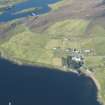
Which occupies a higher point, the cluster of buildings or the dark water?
the cluster of buildings

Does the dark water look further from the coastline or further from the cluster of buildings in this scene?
the cluster of buildings

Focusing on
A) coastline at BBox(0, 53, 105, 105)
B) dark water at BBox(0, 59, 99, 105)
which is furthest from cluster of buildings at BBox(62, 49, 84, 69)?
dark water at BBox(0, 59, 99, 105)

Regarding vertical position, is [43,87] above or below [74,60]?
below

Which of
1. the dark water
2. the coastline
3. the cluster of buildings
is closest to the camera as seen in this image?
the dark water

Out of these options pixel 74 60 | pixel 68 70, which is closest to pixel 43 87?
pixel 68 70

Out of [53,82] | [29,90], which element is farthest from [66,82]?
[29,90]

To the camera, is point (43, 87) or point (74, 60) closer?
point (43, 87)

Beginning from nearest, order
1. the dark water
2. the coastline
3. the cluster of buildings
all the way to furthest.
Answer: the dark water → the coastline → the cluster of buildings

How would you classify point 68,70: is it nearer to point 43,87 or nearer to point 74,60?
point 74,60

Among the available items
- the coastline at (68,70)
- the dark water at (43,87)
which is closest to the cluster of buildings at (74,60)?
the coastline at (68,70)

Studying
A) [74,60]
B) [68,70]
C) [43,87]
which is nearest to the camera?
[43,87]
